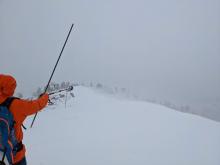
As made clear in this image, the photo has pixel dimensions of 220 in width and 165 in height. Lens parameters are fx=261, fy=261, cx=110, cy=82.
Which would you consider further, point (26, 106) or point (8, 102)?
point (26, 106)

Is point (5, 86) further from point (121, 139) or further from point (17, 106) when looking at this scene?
point (121, 139)

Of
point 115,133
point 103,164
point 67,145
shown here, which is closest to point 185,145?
point 115,133

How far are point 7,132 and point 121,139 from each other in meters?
7.20

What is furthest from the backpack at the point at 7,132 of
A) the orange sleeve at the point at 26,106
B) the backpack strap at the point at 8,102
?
the orange sleeve at the point at 26,106

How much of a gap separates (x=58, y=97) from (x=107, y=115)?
606 cm

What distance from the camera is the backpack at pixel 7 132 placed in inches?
164

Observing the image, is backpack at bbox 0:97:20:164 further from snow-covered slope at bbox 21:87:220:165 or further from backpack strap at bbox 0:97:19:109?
snow-covered slope at bbox 21:87:220:165

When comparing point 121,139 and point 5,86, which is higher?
point 5,86

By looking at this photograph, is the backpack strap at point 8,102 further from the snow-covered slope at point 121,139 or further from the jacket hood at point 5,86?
the snow-covered slope at point 121,139

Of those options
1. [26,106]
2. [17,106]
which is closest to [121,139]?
[26,106]

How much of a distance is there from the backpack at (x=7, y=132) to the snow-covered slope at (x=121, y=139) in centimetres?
387

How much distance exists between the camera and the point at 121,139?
11.0m

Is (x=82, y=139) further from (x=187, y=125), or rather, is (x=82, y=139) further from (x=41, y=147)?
(x=187, y=125)

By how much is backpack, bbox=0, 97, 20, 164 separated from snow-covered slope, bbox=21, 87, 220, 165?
387 cm
